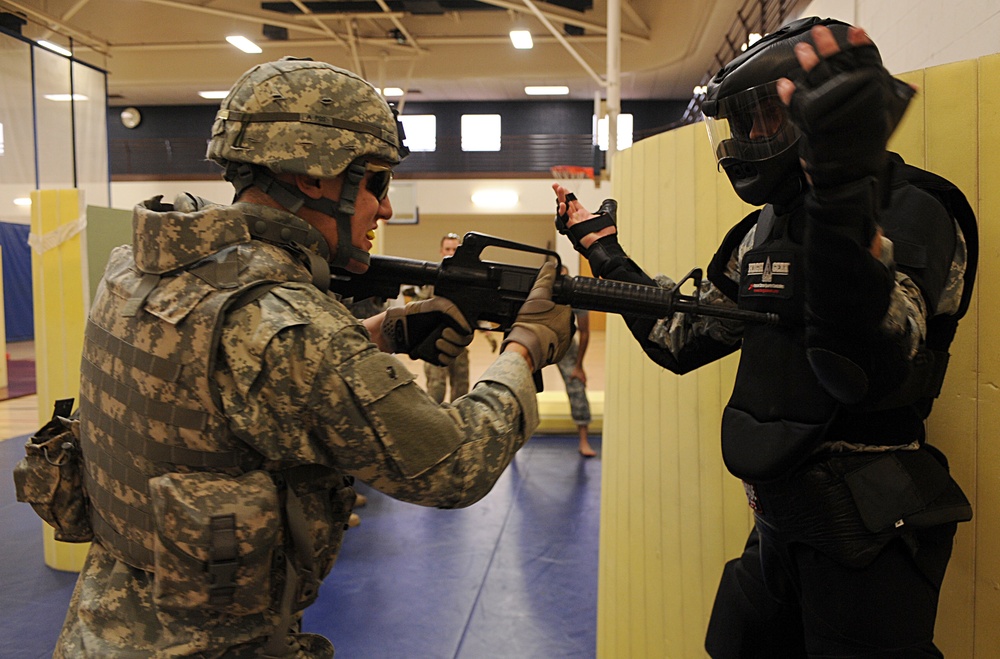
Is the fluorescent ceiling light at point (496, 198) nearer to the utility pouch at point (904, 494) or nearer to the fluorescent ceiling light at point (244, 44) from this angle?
the fluorescent ceiling light at point (244, 44)

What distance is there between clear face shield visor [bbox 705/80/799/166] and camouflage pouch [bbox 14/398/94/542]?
51.4 inches

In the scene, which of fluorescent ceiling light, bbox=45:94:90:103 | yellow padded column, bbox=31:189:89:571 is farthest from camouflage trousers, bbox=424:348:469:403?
fluorescent ceiling light, bbox=45:94:90:103

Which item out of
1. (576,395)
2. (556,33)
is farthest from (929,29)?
(556,33)

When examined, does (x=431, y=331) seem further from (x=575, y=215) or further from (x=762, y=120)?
(x=762, y=120)

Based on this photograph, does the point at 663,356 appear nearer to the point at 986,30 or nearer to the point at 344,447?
the point at 344,447

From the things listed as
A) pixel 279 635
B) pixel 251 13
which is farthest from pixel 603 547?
pixel 251 13

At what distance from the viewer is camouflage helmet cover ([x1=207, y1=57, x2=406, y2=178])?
1223mm

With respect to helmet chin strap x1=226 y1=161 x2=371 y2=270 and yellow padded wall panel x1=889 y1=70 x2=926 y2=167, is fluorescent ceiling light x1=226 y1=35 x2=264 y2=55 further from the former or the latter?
yellow padded wall panel x1=889 y1=70 x2=926 y2=167

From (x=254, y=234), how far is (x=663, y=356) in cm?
93

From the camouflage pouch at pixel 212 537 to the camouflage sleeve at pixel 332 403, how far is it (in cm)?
8

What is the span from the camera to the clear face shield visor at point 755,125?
1264mm

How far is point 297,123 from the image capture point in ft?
4.04

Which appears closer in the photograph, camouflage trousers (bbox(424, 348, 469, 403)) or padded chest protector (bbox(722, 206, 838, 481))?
padded chest protector (bbox(722, 206, 838, 481))

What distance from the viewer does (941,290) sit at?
1.20 metres
